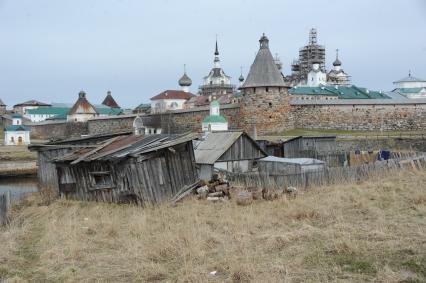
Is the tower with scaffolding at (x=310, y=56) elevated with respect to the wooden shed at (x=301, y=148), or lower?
elevated

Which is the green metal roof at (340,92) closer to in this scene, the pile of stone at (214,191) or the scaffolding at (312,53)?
the scaffolding at (312,53)

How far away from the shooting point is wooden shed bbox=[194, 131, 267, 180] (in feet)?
59.8

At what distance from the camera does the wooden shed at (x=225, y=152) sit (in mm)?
18234

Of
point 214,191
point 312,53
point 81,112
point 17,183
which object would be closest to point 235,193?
point 214,191

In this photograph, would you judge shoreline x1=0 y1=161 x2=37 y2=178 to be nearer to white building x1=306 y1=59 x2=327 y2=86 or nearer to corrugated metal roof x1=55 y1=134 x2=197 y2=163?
corrugated metal roof x1=55 y1=134 x2=197 y2=163

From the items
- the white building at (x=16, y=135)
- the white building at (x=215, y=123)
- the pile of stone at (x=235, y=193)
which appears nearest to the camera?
the pile of stone at (x=235, y=193)

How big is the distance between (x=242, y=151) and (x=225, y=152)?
1.10m

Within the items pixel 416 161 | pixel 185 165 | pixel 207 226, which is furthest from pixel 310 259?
pixel 416 161

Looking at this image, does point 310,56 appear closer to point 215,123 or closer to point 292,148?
point 215,123

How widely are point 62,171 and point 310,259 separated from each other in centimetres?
1055

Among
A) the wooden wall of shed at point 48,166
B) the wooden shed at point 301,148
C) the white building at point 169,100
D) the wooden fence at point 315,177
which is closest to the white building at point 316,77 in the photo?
the white building at point 169,100

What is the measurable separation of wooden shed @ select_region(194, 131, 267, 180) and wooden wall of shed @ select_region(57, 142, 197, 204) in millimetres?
3369

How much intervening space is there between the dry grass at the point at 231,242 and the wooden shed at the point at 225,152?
5389mm

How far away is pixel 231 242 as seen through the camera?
28.3ft
